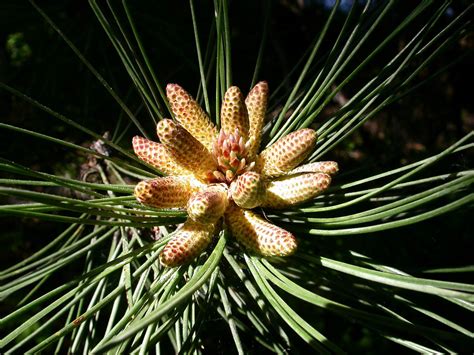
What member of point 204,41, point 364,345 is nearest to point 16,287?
point 204,41

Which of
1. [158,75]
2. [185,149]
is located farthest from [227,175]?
[158,75]

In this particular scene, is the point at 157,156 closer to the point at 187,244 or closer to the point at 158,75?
the point at 187,244

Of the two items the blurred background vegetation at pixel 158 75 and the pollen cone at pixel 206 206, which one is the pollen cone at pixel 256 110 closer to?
the pollen cone at pixel 206 206

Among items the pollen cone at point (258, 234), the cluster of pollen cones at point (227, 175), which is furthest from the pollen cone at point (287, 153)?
the pollen cone at point (258, 234)

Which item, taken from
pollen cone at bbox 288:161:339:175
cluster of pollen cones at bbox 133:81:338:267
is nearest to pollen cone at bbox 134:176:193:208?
cluster of pollen cones at bbox 133:81:338:267

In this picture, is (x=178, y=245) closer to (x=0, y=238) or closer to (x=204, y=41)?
(x=0, y=238)

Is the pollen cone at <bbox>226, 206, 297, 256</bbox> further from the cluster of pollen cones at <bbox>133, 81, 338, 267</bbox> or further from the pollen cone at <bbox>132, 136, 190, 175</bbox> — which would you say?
the pollen cone at <bbox>132, 136, 190, 175</bbox>

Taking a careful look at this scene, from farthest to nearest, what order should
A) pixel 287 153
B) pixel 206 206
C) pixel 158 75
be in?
pixel 158 75 → pixel 287 153 → pixel 206 206

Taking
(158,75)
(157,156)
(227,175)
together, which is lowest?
(227,175)
